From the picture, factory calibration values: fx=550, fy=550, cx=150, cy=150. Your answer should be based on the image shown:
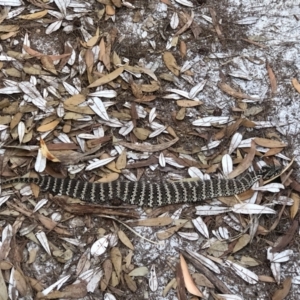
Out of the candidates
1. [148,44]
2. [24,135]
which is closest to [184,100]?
[148,44]

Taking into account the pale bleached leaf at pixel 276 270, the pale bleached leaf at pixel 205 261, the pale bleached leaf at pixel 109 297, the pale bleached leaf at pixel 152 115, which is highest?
the pale bleached leaf at pixel 152 115

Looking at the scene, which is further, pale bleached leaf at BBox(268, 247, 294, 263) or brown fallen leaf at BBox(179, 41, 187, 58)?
brown fallen leaf at BBox(179, 41, 187, 58)

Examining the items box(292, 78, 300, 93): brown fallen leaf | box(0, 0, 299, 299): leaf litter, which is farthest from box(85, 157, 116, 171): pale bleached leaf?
box(292, 78, 300, 93): brown fallen leaf

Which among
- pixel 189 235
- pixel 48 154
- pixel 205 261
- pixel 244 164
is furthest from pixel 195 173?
pixel 48 154

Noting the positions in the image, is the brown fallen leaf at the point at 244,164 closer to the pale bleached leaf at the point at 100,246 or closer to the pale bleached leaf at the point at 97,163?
the pale bleached leaf at the point at 97,163

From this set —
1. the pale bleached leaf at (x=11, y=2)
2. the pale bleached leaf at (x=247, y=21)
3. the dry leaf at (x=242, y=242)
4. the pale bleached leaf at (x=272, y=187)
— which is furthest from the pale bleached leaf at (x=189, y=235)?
the pale bleached leaf at (x=11, y=2)

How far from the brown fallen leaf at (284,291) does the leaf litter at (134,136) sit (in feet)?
0.04

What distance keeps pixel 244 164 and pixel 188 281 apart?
1.34 meters

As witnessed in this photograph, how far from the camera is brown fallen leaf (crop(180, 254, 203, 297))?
5.07m

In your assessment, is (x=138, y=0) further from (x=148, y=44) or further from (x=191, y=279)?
(x=191, y=279)

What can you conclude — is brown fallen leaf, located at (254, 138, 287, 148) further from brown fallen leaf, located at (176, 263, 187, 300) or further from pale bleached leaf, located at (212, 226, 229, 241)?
brown fallen leaf, located at (176, 263, 187, 300)

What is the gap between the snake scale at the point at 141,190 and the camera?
534cm

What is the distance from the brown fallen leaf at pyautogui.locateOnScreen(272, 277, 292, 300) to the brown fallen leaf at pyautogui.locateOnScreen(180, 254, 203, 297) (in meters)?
0.70

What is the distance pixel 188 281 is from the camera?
16.8ft
